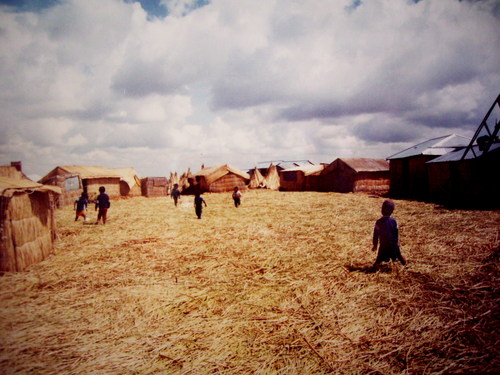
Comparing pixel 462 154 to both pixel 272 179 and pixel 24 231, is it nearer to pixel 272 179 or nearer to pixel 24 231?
pixel 24 231

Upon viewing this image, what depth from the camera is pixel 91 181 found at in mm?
29609

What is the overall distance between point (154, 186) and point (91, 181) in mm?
6888

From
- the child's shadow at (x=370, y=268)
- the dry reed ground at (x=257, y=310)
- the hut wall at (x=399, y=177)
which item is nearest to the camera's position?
the dry reed ground at (x=257, y=310)

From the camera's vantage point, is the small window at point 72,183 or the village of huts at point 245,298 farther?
the small window at point 72,183

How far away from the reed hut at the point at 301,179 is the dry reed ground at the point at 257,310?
2394cm

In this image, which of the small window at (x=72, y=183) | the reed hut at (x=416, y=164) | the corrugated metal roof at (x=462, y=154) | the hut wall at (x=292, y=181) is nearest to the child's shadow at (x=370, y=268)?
the corrugated metal roof at (x=462, y=154)

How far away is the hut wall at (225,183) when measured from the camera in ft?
101

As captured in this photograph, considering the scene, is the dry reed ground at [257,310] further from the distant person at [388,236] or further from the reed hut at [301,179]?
the reed hut at [301,179]

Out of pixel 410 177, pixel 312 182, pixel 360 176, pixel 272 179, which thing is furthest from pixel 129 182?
pixel 410 177

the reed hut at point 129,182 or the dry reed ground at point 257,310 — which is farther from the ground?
the reed hut at point 129,182

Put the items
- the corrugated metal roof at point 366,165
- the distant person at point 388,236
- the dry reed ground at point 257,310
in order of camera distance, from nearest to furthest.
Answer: the dry reed ground at point 257,310 < the distant person at point 388,236 < the corrugated metal roof at point 366,165

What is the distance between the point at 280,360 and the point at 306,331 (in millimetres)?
649

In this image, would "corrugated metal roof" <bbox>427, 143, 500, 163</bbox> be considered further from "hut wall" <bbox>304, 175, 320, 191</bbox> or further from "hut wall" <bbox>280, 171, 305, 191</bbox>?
"hut wall" <bbox>280, 171, 305, 191</bbox>

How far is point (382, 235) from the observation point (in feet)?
17.8
